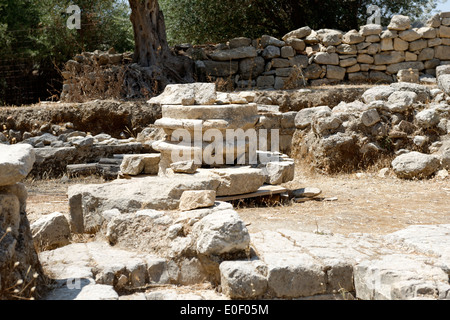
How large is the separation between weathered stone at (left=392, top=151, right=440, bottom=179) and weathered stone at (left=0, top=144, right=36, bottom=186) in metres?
6.72

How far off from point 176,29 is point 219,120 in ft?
37.5

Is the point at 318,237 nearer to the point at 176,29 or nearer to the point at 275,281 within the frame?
the point at 275,281

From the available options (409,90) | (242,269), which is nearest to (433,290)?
(242,269)

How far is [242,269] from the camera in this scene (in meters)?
4.16

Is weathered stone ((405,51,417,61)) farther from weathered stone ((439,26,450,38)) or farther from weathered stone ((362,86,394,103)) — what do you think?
weathered stone ((362,86,394,103))

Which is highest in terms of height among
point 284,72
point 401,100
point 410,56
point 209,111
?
point 410,56

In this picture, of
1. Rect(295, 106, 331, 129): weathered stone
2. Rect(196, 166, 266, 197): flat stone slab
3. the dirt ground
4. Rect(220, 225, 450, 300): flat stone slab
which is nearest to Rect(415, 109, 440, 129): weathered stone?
the dirt ground

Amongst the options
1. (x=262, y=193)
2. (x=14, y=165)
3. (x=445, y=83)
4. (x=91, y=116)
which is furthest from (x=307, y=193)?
(x=91, y=116)

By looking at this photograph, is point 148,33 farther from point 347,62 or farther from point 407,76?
point 407,76

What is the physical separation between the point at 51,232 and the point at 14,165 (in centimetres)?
175

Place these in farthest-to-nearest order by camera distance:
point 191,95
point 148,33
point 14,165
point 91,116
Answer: point 148,33 → point 91,116 → point 191,95 → point 14,165

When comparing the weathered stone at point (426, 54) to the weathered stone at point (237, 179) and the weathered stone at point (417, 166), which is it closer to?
the weathered stone at point (417, 166)

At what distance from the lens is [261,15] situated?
58.1ft

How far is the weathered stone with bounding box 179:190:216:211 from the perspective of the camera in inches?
207
